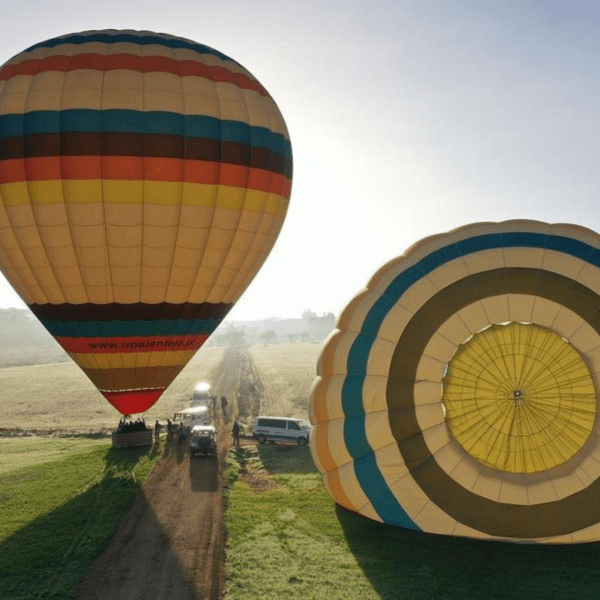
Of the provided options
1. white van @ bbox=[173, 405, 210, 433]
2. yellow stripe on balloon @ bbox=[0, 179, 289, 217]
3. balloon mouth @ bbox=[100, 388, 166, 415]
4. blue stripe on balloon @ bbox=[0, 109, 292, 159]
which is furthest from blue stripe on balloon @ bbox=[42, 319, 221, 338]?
white van @ bbox=[173, 405, 210, 433]

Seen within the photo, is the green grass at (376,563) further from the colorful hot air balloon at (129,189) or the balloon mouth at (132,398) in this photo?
the colorful hot air balloon at (129,189)

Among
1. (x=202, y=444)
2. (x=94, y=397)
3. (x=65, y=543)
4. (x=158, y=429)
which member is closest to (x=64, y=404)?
(x=94, y=397)

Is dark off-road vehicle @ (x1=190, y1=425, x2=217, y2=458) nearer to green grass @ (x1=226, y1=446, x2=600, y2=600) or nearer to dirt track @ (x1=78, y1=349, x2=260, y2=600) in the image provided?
dirt track @ (x1=78, y1=349, x2=260, y2=600)

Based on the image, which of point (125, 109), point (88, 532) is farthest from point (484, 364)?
point (125, 109)

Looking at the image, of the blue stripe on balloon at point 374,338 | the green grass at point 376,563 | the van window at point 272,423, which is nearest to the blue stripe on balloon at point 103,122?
the blue stripe on balloon at point 374,338

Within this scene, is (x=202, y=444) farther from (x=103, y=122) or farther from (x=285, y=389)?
(x=285, y=389)

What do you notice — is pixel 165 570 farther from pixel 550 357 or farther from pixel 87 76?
pixel 87 76
